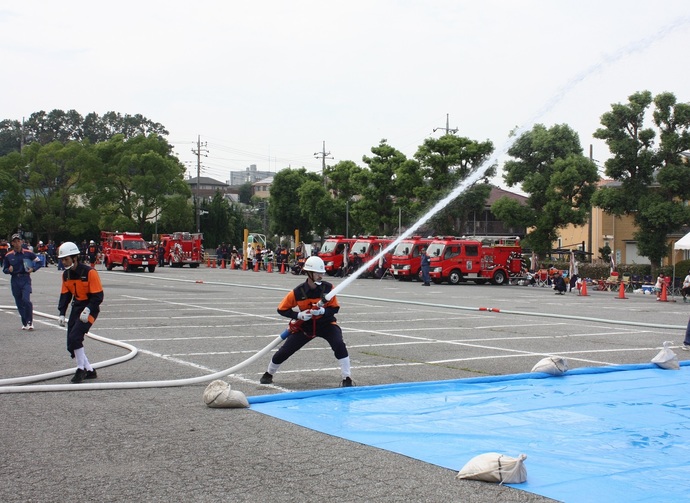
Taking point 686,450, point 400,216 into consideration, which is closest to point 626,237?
point 400,216

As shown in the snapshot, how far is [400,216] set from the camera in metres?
50.4

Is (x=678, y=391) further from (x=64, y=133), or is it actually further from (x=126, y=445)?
(x=64, y=133)

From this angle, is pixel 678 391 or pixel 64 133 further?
pixel 64 133

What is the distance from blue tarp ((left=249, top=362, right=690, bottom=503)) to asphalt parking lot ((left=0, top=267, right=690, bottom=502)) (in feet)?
1.36

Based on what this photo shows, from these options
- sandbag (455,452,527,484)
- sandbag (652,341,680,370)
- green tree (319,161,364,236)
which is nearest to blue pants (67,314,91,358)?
sandbag (455,452,527,484)

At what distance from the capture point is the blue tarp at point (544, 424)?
19.3 ft

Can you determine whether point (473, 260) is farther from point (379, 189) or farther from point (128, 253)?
point (128, 253)

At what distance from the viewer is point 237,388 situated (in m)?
9.55

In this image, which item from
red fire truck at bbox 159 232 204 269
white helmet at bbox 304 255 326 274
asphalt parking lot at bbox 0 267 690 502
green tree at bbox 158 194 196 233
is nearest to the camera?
asphalt parking lot at bbox 0 267 690 502

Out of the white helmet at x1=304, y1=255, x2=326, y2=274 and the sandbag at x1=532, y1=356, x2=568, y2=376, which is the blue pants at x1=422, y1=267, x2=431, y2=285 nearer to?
the sandbag at x1=532, y1=356, x2=568, y2=376

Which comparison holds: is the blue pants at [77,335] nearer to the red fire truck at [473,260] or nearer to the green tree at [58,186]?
the red fire truck at [473,260]

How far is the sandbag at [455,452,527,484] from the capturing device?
18.5 ft

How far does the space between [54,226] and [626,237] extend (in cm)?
4720

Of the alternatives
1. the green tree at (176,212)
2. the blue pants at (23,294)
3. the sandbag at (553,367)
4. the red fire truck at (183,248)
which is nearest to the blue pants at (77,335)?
the sandbag at (553,367)
